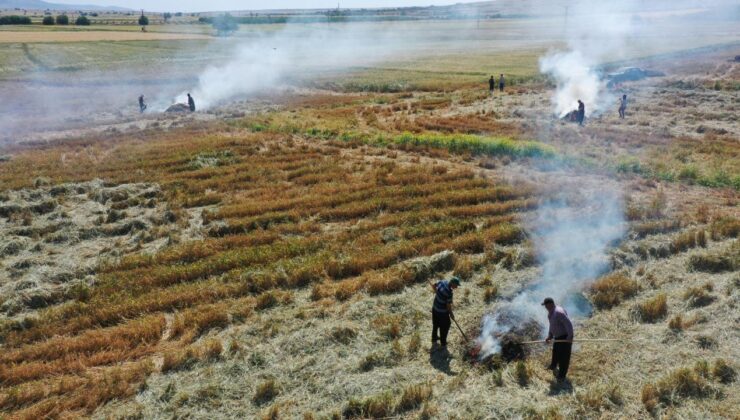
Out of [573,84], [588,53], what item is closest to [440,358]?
[573,84]

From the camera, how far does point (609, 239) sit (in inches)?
571

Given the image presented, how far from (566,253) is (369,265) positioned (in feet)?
17.5

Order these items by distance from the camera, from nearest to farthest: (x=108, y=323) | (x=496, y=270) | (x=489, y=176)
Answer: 1. (x=108, y=323)
2. (x=496, y=270)
3. (x=489, y=176)

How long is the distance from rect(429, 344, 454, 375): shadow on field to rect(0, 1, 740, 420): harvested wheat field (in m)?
0.03

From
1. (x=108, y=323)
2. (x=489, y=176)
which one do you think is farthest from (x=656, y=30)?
(x=108, y=323)

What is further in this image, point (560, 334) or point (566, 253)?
point (566, 253)

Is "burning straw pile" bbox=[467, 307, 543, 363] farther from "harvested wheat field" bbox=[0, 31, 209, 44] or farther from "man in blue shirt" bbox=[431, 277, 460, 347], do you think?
"harvested wheat field" bbox=[0, 31, 209, 44]

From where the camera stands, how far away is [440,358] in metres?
9.73

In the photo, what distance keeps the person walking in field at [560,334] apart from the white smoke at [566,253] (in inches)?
48.0

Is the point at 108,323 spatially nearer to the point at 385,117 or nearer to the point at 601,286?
the point at 601,286

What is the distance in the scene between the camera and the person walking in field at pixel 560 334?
874 centimetres

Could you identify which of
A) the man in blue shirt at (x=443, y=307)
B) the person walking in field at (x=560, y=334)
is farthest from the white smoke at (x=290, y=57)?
the person walking in field at (x=560, y=334)

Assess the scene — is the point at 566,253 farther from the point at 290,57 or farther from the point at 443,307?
the point at 290,57

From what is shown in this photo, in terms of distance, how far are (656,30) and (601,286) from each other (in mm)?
115664
